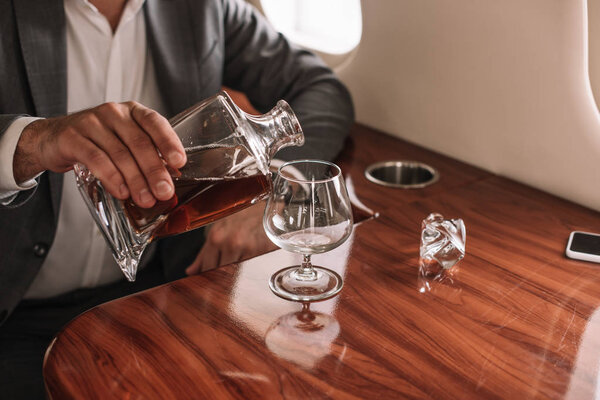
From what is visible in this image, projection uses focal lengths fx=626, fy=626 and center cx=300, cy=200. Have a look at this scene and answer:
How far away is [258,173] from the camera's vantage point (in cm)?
88

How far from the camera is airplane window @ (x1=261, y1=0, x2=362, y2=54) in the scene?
2.15m

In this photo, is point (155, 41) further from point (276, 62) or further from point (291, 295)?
point (291, 295)

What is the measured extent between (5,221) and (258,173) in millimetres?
700

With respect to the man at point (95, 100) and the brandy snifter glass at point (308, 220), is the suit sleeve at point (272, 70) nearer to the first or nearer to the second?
the man at point (95, 100)

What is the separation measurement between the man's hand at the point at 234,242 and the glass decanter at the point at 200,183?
0.92 ft

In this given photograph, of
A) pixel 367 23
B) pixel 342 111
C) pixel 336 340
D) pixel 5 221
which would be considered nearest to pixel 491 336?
pixel 336 340

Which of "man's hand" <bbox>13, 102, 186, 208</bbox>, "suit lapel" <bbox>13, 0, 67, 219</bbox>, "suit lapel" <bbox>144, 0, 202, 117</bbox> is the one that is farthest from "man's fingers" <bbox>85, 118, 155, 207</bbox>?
"suit lapel" <bbox>144, 0, 202, 117</bbox>

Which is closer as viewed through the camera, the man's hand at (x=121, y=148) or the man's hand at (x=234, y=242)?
the man's hand at (x=121, y=148)

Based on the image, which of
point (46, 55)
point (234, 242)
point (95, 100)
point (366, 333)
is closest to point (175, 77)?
point (95, 100)

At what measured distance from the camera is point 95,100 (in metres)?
1.47

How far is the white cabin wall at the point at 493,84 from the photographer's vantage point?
4.17 feet

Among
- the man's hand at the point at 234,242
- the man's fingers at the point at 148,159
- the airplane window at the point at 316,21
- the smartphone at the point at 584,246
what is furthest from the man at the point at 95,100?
the smartphone at the point at 584,246

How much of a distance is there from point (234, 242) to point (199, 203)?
1.06 ft

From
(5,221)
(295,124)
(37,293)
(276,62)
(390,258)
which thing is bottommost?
(37,293)
